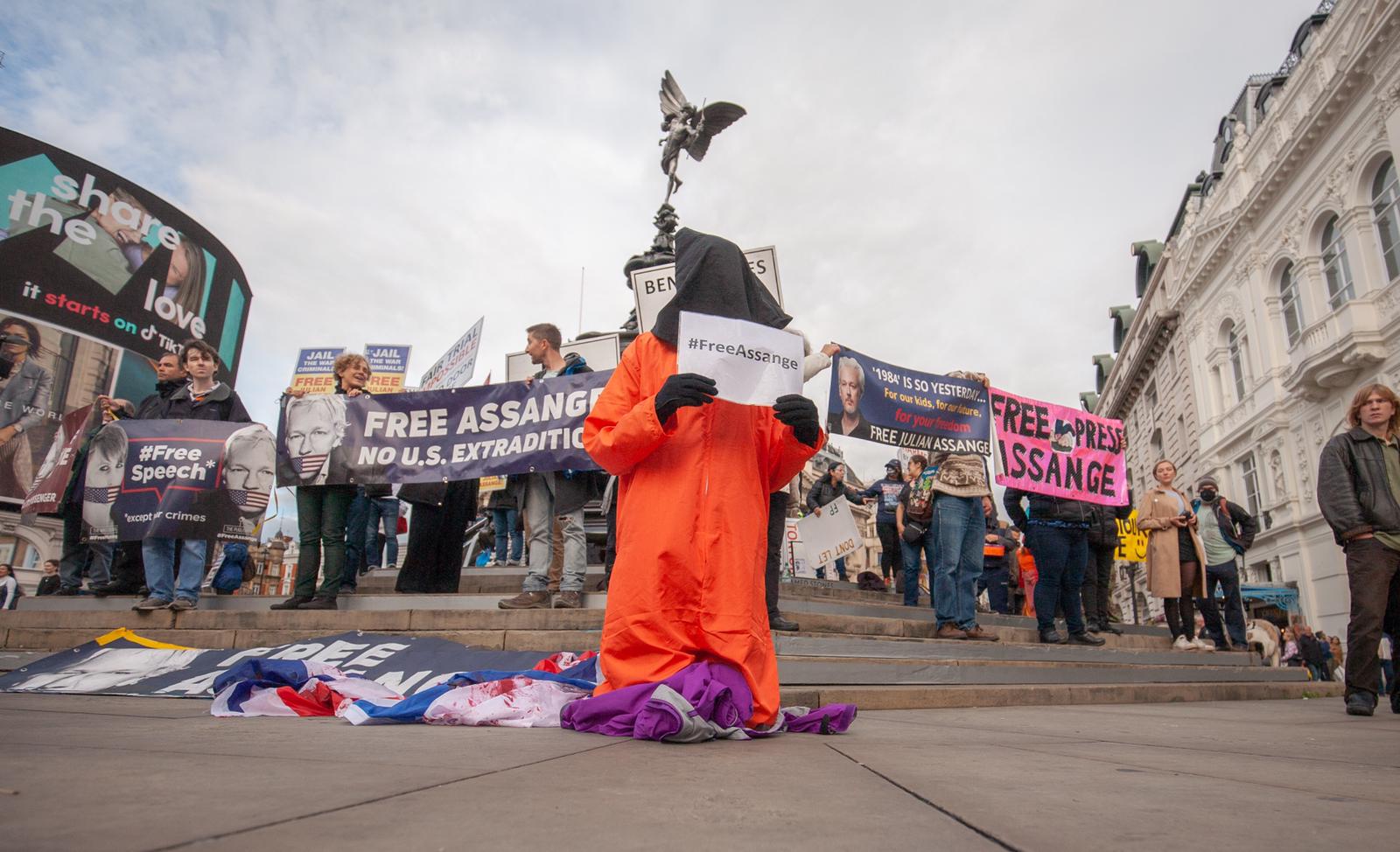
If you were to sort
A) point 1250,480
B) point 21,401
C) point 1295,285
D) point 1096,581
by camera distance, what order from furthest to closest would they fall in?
point 1250,480 → point 1295,285 → point 21,401 → point 1096,581

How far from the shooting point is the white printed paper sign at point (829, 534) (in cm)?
1065

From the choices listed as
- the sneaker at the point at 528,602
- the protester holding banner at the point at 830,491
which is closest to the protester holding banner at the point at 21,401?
the protester holding banner at the point at 830,491

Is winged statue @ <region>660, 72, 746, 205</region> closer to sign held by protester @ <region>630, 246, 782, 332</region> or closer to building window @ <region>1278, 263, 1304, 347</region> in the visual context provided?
sign held by protester @ <region>630, 246, 782, 332</region>

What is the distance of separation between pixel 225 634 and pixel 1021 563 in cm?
1146

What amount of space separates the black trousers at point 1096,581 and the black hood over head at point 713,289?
19.9 ft

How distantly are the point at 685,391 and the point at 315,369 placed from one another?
63.8ft

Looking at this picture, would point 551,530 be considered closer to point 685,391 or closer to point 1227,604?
point 685,391

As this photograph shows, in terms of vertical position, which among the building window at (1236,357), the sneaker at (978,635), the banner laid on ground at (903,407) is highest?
the building window at (1236,357)

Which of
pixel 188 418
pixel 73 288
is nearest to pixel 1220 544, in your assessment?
pixel 188 418

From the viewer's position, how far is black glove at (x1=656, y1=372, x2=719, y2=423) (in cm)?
268

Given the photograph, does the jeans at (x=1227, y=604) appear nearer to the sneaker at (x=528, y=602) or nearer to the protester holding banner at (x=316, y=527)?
the sneaker at (x=528, y=602)

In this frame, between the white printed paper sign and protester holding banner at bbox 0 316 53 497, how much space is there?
2099 cm

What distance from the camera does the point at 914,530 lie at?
8422 mm

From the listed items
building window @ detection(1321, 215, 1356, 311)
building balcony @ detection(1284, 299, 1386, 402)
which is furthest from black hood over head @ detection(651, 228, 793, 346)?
building window @ detection(1321, 215, 1356, 311)
